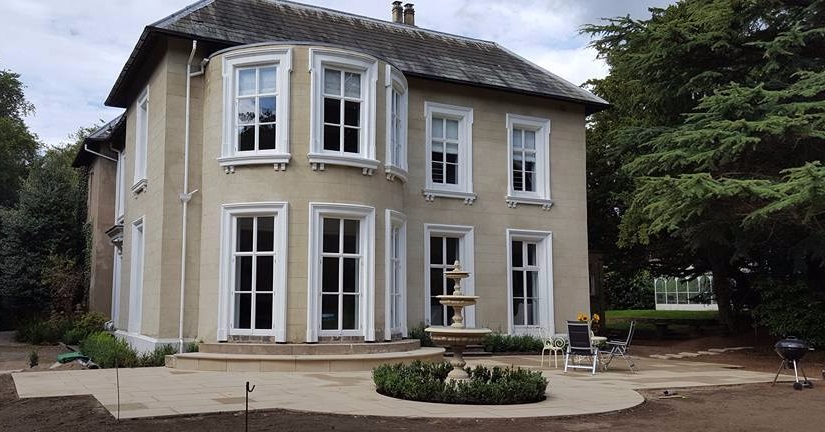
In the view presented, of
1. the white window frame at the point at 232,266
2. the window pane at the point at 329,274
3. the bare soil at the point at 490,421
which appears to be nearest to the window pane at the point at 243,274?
the white window frame at the point at 232,266

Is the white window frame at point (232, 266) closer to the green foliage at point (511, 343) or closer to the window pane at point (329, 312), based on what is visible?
the window pane at point (329, 312)

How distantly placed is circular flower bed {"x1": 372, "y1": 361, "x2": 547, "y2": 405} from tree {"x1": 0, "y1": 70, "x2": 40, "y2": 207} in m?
28.8

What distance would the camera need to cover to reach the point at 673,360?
656 inches

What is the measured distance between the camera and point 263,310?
13.4 metres

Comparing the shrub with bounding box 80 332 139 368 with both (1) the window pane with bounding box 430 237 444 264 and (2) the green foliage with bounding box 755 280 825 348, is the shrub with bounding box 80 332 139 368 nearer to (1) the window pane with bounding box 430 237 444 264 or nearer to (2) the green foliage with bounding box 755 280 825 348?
(1) the window pane with bounding box 430 237 444 264

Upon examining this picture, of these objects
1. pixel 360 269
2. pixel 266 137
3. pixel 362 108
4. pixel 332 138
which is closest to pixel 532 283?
pixel 360 269

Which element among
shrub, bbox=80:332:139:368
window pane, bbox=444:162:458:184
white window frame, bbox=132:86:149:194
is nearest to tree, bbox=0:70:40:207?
white window frame, bbox=132:86:149:194

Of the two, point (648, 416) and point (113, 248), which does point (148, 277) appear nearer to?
point (113, 248)

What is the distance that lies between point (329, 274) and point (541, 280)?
6.59 metres

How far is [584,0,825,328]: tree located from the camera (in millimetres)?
14305

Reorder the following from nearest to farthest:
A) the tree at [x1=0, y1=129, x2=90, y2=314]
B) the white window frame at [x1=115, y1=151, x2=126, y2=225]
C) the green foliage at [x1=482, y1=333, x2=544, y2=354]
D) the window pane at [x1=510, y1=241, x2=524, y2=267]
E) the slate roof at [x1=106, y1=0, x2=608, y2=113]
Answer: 1. the slate roof at [x1=106, y1=0, x2=608, y2=113]
2. the green foliage at [x1=482, y1=333, x2=544, y2=354]
3. the window pane at [x1=510, y1=241, x2=524, y2=267]
4. the white window frame at [x1=115, y1=151, x2=126, y2=225]
5. the tree at [x1=0, y1=129, x2=90, y2=314]

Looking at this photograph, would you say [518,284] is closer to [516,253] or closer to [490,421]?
[516,253]

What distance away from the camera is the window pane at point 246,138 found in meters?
14.0

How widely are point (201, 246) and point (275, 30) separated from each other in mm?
5319
